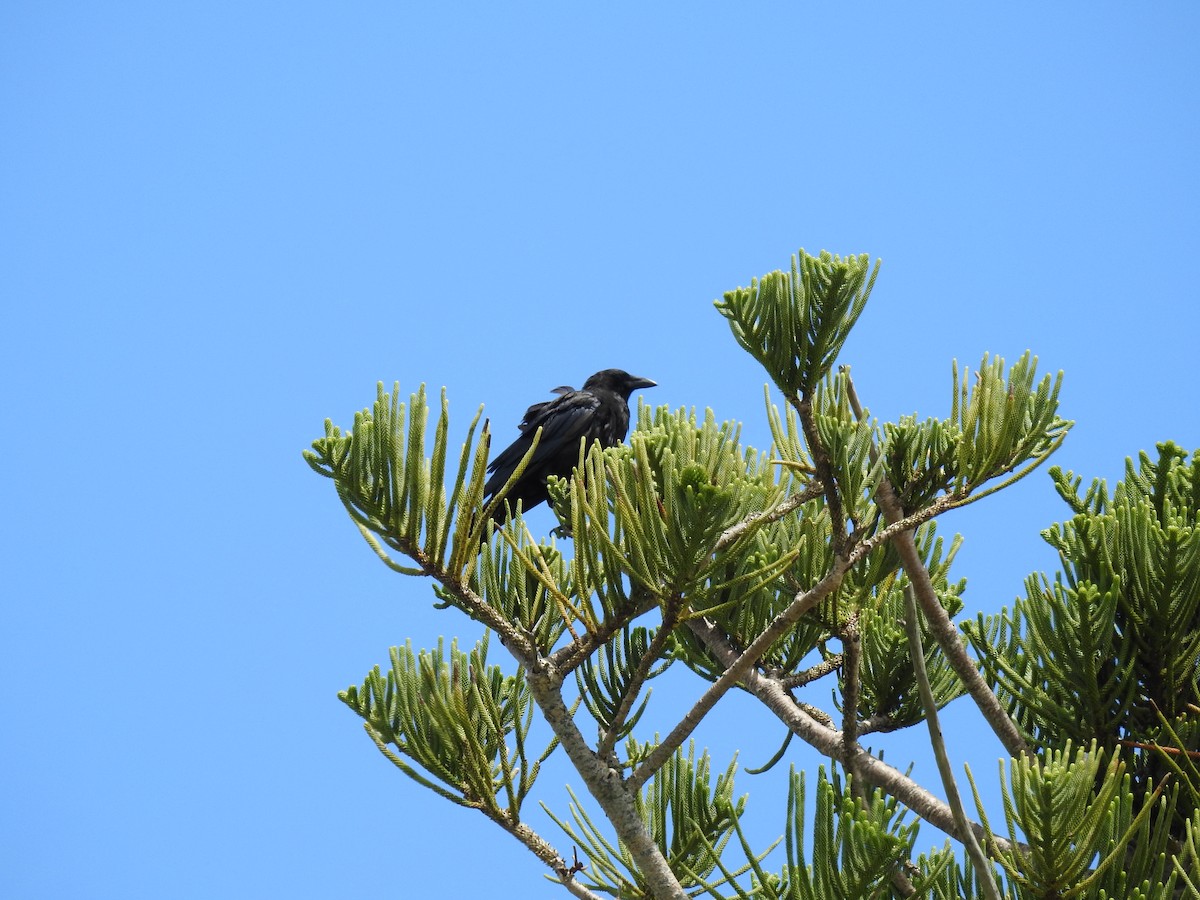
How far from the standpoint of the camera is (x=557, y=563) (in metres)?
2.76

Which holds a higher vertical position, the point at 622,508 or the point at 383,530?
the point at 383,530

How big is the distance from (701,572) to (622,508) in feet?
0.64

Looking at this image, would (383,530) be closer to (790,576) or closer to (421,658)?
(421,658)

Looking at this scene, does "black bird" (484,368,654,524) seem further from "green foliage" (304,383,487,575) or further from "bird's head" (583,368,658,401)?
"green foliage" (304,383,487,575)

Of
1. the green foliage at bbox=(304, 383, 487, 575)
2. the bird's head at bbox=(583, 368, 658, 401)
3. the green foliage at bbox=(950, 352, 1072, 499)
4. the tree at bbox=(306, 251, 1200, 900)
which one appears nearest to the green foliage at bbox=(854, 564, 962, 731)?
the tree at bbox=(306, 251, 1200, 900)

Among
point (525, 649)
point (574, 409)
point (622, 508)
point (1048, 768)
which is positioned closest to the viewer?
point (622, 508)

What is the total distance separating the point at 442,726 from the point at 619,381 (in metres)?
3.04

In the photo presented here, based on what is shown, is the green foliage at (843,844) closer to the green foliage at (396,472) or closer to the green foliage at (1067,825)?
the green foliage at (1067,825)

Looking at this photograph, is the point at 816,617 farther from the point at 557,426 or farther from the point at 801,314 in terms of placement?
the point at 557,426

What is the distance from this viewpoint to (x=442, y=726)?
2.71 meters

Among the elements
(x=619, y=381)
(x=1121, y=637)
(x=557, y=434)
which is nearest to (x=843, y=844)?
(x=1121, y=637)

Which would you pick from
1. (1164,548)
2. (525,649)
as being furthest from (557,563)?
(1164,548)

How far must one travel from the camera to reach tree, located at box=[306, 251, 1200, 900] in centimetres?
227

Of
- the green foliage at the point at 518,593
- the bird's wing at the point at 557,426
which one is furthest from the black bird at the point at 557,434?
the green foliage at the point at 518,593
